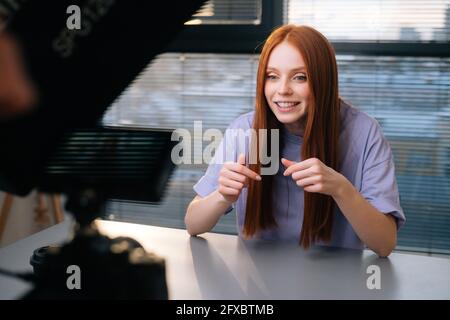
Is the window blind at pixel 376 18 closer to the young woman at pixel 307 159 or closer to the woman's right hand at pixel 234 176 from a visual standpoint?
the young woman at pixel 307 159

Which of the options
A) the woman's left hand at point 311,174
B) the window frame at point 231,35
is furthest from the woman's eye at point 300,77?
the window frame at point 231,35

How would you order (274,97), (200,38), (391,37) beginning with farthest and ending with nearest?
(200,38)
(391,37)
(274,97)

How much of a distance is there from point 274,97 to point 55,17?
1.18ft

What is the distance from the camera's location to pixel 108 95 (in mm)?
890

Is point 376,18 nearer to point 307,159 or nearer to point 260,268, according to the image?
point 307,159

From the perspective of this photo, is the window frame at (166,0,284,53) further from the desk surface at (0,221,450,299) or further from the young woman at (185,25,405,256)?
the desk surface at (0,221,450,299)

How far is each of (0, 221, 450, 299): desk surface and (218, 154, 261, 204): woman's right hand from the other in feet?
0.33

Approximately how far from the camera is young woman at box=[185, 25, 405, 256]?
839mm

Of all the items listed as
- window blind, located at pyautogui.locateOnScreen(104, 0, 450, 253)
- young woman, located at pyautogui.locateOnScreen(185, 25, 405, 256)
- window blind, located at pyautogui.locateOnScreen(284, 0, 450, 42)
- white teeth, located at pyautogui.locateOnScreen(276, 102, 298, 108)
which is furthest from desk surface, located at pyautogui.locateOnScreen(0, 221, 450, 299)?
window blind, located at pyautogui.locateOnScreen(284, 0, 450, 42)

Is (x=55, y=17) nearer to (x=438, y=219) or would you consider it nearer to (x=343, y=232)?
(x=343, y=232)

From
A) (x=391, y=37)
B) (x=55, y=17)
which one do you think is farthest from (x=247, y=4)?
(x=55, y=17)

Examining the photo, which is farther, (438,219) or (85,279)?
(438,219)

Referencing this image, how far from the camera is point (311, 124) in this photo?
89cm

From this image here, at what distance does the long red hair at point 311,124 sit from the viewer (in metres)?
0.87
